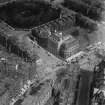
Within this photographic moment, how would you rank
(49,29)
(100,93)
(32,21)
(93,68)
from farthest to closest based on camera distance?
(32,21) → (49,29) → (93,68) → (100,93)

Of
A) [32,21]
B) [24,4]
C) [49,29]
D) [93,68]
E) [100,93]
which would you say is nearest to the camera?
[100,93]

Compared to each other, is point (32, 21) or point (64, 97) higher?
point (32, 21)

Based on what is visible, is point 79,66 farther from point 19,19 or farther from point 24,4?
point 24,4

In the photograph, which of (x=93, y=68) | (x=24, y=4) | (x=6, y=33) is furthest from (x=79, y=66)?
(x=24, y=4)

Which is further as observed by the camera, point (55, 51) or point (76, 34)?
point (76, 34)

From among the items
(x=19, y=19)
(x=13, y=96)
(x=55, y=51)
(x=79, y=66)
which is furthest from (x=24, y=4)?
(x=13, y=96)

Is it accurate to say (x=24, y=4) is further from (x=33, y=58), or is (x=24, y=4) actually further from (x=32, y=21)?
(x=33, y=58)
